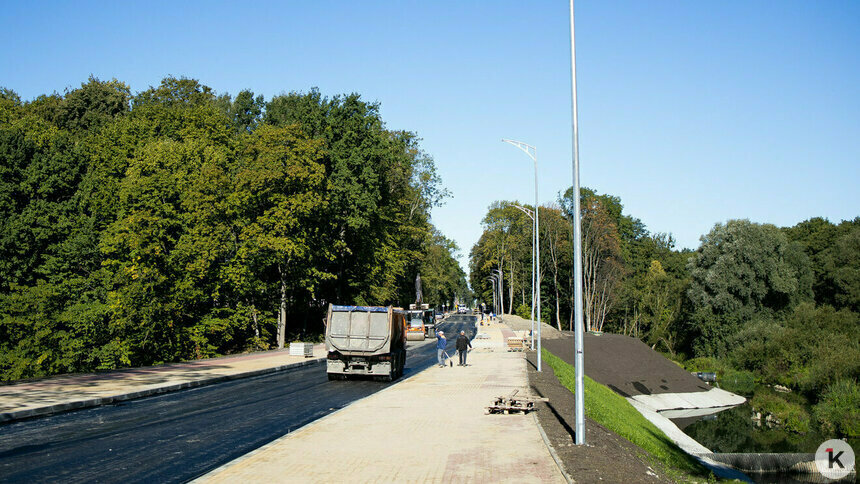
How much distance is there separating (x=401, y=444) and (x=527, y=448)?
2431mm

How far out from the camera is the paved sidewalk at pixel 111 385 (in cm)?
1731

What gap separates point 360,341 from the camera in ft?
88.8

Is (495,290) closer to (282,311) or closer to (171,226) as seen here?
(282,311)

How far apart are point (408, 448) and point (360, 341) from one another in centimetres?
1483

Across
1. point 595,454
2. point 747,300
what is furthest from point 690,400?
point 595,454

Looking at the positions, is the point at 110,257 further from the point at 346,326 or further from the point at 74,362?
the point at 346,326

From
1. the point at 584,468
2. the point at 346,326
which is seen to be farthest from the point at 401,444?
the point at 346,326

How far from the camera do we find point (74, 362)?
38.6 meters

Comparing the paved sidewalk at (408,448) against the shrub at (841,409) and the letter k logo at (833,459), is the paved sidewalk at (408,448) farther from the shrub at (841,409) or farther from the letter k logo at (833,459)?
the shrub at (841,409)

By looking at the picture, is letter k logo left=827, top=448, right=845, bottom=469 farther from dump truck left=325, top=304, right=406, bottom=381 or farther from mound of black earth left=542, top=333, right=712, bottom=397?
dump truck left=325, top=304, right=406, bottom=381

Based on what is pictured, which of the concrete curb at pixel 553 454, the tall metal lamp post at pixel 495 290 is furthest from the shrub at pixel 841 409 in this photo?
the tall metal lamp post at pixel 495 290

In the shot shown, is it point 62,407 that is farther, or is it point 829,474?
point 829,474

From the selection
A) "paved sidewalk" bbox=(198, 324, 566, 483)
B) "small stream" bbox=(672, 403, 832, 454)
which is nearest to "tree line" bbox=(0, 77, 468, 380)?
"paved sidewalk" bbox=(198, 324, 566, 483)

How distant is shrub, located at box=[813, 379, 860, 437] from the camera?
34.1m
